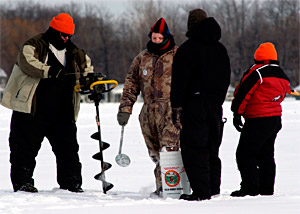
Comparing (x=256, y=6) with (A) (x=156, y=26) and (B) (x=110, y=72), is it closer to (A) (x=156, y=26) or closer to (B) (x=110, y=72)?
(B) (x=110, y=72)

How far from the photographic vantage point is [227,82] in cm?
510

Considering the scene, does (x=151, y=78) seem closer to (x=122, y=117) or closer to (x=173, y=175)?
(x=122, y=117)

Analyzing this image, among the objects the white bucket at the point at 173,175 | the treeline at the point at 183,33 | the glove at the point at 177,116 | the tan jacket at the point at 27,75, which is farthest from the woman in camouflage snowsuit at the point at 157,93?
the treeline at the point at 183,33

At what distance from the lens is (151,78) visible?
18.4 ft

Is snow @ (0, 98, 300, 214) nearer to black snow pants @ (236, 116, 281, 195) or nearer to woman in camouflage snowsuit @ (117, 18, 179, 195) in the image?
black snow pants @ (236, 116, 281, 195)

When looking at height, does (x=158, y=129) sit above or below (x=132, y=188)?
above

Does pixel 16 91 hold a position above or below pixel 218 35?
below

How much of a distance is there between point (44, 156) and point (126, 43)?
208 ft

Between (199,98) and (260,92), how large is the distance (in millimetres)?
805

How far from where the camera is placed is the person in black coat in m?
4.89

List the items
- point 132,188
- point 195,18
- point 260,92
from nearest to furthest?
point 195,18
point 260,92
point 132,188

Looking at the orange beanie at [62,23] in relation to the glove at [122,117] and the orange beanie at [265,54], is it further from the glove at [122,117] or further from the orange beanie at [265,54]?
the orange beanie at [265,54]

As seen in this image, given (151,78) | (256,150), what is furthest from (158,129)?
(256,150)

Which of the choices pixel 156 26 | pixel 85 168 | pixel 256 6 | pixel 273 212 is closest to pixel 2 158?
pixel 85 168
